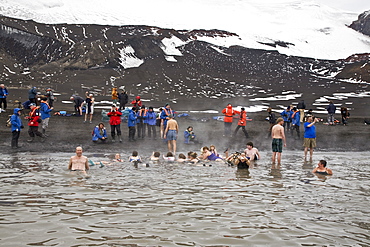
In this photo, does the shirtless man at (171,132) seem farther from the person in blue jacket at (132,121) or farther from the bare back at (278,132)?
the bare back at (278,132)

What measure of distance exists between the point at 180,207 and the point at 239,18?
145 meters

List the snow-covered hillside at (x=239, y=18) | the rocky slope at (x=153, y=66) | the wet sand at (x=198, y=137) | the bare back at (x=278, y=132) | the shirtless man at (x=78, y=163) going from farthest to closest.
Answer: the snow-covered hillside at (x=239, y=18) < the rocky slope at (x=153, y=66) < the wet sand at (x=198, y=137) < the bare back at (x=278, y=132) < the shirtless man at (x=78, y=163)

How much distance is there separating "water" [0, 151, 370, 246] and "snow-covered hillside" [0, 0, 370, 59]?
8155 centimetres

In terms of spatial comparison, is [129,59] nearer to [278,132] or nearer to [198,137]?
[198,137]

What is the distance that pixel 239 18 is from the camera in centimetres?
14850

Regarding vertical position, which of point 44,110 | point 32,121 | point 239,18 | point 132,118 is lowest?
point 32,121

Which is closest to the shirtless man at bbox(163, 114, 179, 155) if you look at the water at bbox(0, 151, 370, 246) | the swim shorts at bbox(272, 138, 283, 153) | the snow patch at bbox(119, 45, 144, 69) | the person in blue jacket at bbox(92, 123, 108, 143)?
the person in blue jacket at bbox(92, 123, 108, 143)

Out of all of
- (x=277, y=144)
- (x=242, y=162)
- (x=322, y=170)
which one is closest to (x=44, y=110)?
(x=242, y=162)

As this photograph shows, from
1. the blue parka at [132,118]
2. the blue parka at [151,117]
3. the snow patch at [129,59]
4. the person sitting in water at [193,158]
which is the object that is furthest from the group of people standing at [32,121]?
the snow patch at [129,59]

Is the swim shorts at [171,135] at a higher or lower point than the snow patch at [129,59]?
lower

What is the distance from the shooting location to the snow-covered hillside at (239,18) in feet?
336

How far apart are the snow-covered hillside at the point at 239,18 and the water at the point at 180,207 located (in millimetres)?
81547

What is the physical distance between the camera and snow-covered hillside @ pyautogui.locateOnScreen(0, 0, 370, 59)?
10256 cm

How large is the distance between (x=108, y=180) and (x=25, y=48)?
212 feet
